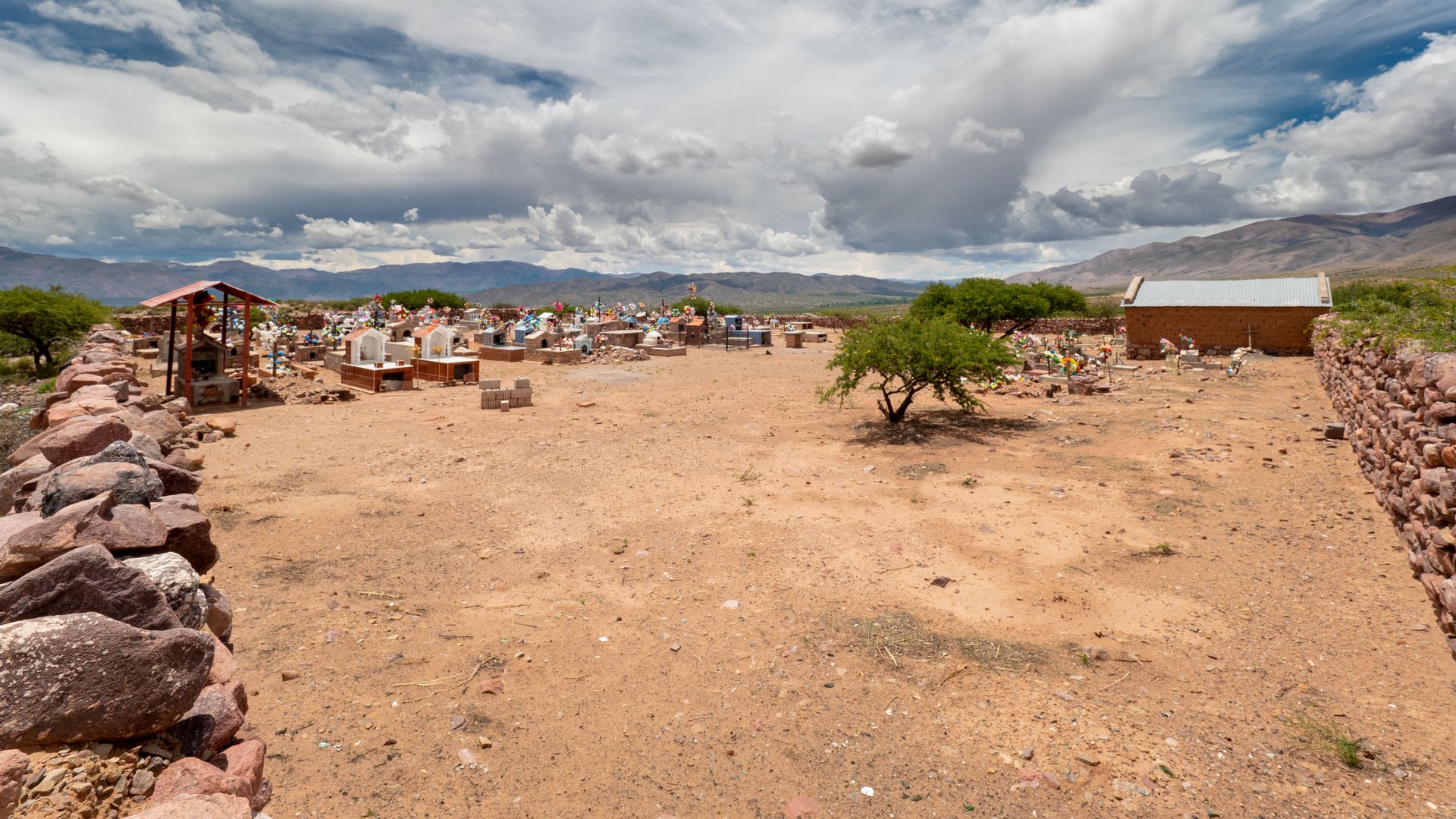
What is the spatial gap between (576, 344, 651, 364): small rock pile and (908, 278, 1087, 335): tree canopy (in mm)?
13758

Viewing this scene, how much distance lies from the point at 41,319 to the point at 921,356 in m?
28.4

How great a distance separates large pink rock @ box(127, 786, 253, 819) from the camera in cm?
231

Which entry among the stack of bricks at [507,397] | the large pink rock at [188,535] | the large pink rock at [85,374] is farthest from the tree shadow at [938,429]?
the large pink rock at [85,374]

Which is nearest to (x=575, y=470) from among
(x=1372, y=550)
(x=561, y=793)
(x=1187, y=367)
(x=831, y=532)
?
(x=831, y=532)

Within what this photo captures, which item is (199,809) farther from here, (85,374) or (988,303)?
(988,303)

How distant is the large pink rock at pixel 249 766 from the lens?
3.17 meters

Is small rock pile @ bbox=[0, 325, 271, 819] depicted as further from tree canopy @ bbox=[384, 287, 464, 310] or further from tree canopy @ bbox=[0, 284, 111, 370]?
tree canopy @ bbox=[384, 287, 464, 310]

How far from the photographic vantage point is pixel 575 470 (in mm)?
12172

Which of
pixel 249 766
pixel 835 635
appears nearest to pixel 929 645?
pixel 835 635

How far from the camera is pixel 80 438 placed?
6.37m

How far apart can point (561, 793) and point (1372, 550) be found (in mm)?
9144

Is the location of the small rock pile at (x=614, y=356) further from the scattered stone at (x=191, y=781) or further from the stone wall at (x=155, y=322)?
the scattered stone at (x=191, y=781)

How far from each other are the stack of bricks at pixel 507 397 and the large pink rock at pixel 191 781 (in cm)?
1563

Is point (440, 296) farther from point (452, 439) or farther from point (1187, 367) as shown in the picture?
point (1187, 367)
